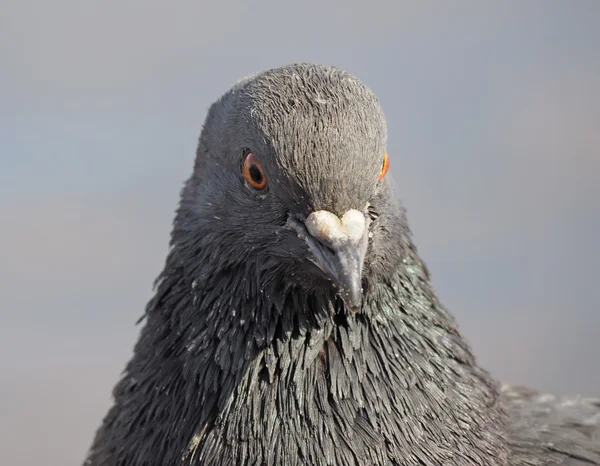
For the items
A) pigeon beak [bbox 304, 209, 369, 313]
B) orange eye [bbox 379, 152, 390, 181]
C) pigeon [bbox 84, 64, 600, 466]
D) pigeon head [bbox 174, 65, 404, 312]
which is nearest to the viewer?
pigeon beak [bbox 304, 209, 369, 313]

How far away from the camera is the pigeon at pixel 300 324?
172 inches

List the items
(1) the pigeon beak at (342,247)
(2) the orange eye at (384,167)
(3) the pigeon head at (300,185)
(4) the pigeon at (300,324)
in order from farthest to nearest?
1. (2) the orange eye at (384,167)
2. (4) the pigeon at (300,324)
3. (3) the pigeon head at (300,185)
4. (1) the pigeon beak at (342,247)

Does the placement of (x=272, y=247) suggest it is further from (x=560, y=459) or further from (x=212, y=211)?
(x=560, y=459)

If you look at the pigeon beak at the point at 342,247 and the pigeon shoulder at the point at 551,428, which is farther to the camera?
the pigeon shoulder at the point at 551,428

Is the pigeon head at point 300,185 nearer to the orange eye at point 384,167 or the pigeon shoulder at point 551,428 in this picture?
the orange eye at point 384,167

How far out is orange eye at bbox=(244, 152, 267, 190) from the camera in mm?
4527

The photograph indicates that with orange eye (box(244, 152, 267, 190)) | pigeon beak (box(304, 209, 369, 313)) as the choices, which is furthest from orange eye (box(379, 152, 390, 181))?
orange eye (box(244, 152, 267, 190))

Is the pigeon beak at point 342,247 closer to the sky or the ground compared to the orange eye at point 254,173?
closer to the ground

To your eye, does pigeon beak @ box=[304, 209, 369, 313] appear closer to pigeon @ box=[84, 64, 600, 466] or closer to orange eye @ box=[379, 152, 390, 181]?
pigeon @ box=[84, 64, 600, 466]

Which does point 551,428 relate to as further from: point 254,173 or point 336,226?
point 254,173

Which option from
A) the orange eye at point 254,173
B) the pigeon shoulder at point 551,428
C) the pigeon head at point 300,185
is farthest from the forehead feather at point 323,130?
the pigeon shoulder at point 551,428

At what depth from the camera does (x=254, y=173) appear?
4578 millimetres

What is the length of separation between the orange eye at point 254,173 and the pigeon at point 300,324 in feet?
0.04

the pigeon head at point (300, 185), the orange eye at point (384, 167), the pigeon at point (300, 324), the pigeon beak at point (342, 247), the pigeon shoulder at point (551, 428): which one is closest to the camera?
the pigeon beak at point (342, 247)
